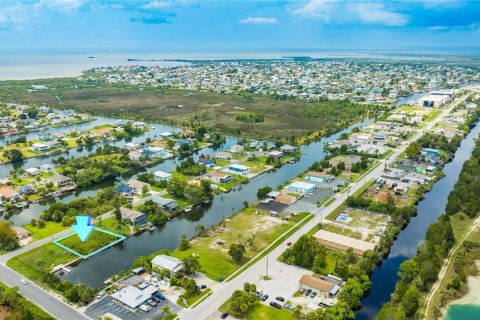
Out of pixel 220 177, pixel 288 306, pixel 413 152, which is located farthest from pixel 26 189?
pixel 413 152

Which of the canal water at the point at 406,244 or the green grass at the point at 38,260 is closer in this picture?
the canal water at the point at 406,244

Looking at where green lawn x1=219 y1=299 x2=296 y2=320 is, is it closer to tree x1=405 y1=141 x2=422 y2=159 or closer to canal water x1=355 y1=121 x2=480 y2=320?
canal water x1=355 y1=121 x2=480 y2=320

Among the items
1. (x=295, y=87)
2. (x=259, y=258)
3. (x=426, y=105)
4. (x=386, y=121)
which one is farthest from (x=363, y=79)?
(x=259, y=258)

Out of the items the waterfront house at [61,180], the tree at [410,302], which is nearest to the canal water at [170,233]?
the waterfront house at [61,180]

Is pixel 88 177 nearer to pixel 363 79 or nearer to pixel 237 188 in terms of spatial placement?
pixel 237 188

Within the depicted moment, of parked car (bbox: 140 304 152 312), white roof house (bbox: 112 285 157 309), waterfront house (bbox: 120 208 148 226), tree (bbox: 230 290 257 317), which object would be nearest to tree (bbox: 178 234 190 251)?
waterfront house (bbox: 120 208 148 226)

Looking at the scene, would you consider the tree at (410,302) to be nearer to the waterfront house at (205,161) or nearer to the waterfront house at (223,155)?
the waterfront house at (205,161)

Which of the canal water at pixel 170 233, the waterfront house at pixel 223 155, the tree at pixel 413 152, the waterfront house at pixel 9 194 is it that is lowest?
the canal water at pixel 170 233
